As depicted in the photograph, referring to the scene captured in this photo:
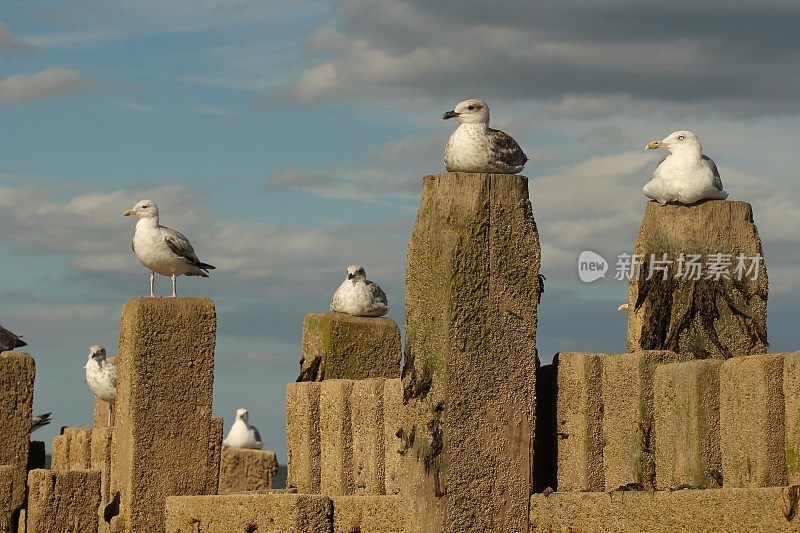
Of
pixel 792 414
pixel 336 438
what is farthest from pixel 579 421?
pixel 336 438

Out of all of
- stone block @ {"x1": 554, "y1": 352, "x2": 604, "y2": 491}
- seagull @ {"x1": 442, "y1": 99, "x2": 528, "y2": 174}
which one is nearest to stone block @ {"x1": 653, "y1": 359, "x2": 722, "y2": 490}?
stone block @ {"x1": 554, "y1": 352, "x2": 604, "y2": 491}

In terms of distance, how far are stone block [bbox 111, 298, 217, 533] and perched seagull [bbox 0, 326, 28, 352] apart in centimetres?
370

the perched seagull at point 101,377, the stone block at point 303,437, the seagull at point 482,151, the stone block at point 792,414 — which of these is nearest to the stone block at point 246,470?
the perched seagull at point 101,377

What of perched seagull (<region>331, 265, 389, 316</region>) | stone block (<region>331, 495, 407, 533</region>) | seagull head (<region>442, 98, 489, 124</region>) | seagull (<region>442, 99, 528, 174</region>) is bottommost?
stone block (<region>331, 495, 407, 533</region>)

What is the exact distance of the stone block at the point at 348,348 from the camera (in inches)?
613

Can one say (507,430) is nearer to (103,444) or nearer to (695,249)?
(695,249)

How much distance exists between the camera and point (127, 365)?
1505cm

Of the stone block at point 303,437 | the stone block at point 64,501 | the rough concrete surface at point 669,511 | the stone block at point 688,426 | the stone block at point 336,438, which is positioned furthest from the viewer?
the stone block at point 64,501

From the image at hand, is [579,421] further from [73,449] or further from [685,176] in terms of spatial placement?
[73,449]

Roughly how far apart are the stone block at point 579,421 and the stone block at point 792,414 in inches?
77.1

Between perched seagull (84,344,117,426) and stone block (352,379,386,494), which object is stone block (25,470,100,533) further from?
perched seagull (84,344,117,426)

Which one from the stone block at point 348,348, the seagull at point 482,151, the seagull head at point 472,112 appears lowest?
the stone block at point 348,348

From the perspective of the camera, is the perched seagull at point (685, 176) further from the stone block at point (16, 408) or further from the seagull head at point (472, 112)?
the stone block at point (16, 408)

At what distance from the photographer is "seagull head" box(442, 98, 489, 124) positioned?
12.7m
